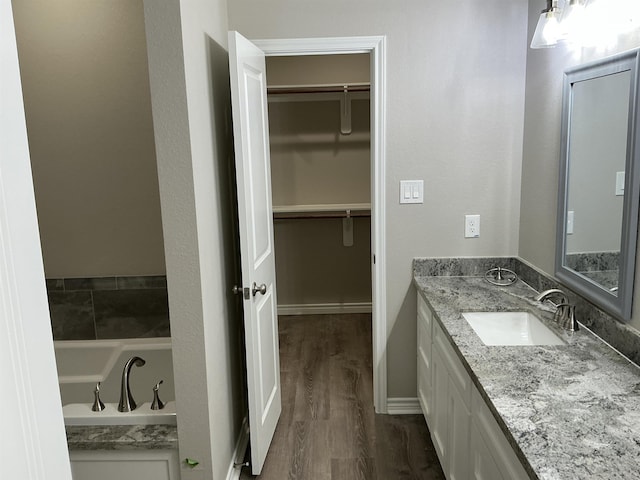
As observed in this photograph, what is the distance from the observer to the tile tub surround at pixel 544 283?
5.68 feet

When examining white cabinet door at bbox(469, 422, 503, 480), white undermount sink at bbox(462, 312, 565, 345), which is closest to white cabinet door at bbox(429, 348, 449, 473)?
white undermount sink at bbox(462, 312, 565, 345)

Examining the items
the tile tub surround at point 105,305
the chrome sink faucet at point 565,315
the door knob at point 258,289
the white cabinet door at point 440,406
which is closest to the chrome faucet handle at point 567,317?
the chrome sink faucet at point 565,315

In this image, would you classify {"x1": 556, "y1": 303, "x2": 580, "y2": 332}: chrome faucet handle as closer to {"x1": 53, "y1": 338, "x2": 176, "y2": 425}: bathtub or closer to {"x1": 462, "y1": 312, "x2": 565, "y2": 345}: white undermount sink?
{"x1": 462, "y1": 312, "x2": 565, "y2": 345}: white undermount sink

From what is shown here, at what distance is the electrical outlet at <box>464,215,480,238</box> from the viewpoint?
284cm

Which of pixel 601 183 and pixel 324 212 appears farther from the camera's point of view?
pixel 324 212

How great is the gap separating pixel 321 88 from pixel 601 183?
8.93 ft

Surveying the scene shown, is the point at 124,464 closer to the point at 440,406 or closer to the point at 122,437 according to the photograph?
the point at 122,437

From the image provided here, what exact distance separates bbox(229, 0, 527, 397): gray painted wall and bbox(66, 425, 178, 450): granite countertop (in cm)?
141

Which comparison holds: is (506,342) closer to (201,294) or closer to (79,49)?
(201,294)

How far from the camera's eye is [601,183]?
1913 millimetres

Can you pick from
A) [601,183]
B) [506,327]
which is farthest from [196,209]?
[601,183]

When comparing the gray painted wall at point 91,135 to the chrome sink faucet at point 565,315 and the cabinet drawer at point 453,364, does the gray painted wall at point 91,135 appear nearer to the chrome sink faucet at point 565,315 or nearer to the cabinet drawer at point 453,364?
the cabinet drawer at point 453,364

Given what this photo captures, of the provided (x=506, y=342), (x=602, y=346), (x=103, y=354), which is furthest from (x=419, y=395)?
(x=103, y=354)

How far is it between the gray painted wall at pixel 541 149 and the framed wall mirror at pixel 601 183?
0.11m
